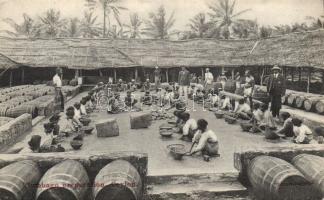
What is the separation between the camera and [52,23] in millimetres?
41281

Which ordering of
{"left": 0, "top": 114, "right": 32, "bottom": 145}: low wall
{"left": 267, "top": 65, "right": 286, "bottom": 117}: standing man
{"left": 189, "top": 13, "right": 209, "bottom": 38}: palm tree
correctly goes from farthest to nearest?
{"left": 189, "top": 13, "right": 209, "bottom": 38}: palm tree → {"left": 267, "top": 65, "right": 286, "bottom": 117}: standing man → {"left": 0, "top": 114, "right": 32, "bottom": 145}: low wall

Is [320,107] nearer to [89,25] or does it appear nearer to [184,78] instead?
[184,78]

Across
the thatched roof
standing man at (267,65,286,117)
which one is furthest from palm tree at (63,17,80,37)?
standing man at (267,65,286,117)

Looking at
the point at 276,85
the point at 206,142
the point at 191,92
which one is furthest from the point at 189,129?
the point at 191,92

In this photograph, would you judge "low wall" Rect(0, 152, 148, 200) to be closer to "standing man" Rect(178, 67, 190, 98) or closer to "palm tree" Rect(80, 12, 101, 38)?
"standing man" Rect(178, 67, 190, 98)

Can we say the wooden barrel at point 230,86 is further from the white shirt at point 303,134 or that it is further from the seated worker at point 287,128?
the white shirt at point 303,134

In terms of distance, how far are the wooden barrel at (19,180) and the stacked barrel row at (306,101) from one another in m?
11.3

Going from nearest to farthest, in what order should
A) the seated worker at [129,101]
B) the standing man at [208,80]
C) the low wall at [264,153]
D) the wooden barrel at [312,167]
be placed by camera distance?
the wooden barrel at [312,167], the low wall at [264,153], the seated worker at [129,101], the standing man at [208,80]

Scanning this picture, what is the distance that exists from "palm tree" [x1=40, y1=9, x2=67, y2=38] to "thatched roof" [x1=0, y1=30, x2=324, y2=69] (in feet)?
47.3

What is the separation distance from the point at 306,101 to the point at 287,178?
9992 mm

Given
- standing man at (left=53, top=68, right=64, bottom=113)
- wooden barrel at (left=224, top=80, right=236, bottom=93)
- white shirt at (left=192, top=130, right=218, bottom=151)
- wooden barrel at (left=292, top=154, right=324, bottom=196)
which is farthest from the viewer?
wooden barrel at (left=224, top=80, right=236, bottom=93)

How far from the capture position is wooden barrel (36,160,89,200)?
505 cm

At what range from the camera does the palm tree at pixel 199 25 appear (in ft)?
137

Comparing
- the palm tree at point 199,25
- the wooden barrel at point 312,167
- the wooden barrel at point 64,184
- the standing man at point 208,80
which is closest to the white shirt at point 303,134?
the wooden barrel at point 312,167
